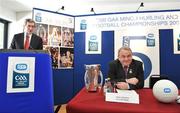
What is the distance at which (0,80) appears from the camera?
885mm

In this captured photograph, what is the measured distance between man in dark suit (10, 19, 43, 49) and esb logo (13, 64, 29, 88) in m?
1.98

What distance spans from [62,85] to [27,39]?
59.5 inches

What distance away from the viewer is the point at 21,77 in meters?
0.95

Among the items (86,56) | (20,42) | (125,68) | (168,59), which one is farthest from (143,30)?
(20,42)

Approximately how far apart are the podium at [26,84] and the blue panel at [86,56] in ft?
10.9

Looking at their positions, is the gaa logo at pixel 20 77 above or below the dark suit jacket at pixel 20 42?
below

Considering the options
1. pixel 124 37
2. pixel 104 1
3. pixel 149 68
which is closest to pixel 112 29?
pixel 124 37

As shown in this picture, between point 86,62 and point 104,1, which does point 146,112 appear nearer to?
point 86,62

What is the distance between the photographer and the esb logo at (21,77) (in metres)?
0.93

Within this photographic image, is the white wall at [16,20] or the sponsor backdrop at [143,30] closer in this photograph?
the sponsor backdrop at [143,30]

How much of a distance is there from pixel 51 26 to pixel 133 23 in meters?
1.47

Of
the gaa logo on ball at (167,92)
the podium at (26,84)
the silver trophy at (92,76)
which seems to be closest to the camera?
the podium at (26,84)

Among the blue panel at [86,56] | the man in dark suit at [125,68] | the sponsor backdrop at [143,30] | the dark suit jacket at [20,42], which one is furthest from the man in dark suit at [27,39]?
the sponsor backdrop at [143,30]

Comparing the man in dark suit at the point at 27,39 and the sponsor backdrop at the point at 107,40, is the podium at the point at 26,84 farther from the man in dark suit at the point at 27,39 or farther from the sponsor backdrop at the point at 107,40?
the sponsor backdrop at the point at 107,40
